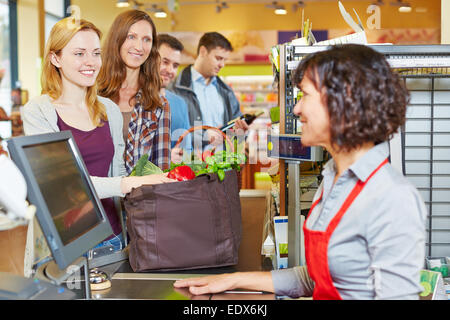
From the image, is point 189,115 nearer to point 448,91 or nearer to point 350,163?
point 448,91

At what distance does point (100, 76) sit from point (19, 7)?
564 cm

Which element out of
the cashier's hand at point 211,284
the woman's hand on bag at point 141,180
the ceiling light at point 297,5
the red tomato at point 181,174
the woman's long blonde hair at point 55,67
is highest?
the ceiling light at point 297,5

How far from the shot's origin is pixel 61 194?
3.74 feet

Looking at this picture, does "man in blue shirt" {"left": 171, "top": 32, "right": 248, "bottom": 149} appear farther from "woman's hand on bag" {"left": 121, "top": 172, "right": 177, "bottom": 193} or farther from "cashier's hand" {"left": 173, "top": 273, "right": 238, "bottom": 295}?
"cashier's hand" {"left": 173, "top": 273, "right": 238, "bottom": 295}

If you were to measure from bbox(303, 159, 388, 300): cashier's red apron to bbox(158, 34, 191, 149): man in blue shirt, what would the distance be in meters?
3.26

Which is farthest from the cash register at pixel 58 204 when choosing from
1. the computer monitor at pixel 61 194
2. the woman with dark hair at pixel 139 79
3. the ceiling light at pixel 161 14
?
the ceiling light at pixel 161 14

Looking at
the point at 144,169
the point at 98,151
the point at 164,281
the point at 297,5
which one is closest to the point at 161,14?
the point at 297,5

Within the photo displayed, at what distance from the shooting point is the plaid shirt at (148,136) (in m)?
2.67

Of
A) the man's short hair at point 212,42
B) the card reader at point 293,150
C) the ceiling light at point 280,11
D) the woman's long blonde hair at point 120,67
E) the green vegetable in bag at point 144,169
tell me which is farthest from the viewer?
the ceiling light at point 280,11

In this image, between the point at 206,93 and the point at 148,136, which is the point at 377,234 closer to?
the point at 148,136

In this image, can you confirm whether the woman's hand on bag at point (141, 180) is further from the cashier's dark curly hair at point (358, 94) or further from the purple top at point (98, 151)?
the cashier's dark curly hair at point (358, 94)

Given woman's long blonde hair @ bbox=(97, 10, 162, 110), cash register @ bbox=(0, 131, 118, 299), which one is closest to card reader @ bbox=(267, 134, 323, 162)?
cash register @ bbox=(0, 131, 118, 299)

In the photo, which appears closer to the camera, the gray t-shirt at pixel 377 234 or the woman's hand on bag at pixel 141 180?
the gray t-shirt at pixel 377 234

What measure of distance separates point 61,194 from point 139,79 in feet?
5.85
